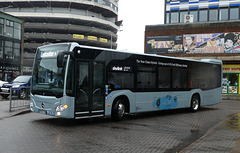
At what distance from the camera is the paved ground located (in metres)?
6.84

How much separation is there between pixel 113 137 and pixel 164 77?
618 cm

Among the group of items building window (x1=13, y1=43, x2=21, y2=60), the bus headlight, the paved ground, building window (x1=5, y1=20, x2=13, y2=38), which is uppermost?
building window (x1=5, y1=20, x2=13, y2=38)

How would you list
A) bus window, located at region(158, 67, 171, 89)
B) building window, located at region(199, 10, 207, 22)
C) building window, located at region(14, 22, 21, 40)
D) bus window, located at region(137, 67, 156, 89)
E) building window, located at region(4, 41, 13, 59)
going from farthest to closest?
building window, located at region(14, 22, 21, 40) < building window, located at region(4, 41, 13, 59) < building window, located at region(199, 10, 207, 22) < bus window, located at region(158, 67, 171, 89) < bus window, located at region(137, 67, 156, 89)

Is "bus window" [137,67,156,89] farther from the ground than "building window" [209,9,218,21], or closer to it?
closer to it

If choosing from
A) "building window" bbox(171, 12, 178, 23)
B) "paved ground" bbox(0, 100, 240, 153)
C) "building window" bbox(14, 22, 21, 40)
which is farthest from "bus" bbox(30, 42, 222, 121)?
"building window" bbox(14, 22, 21, 40)

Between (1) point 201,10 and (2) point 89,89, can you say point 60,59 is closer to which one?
(2) point 89,89

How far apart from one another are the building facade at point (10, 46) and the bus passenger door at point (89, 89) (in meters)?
33.6

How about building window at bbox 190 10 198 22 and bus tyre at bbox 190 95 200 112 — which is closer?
bus tyre at bbox 190 95 200 112

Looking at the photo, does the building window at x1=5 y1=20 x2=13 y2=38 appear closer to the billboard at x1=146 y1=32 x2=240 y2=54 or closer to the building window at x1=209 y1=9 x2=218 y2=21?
the billboard at x1=146 y1=32 x2=240 y2=54

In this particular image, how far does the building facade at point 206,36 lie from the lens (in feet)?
108

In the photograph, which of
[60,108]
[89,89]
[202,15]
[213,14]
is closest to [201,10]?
[202,15]

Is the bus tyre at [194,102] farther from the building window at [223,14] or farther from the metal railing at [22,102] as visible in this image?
the building window at [223,14]

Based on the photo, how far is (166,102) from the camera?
13.8 metres

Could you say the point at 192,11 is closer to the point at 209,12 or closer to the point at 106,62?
the point at 209,12
